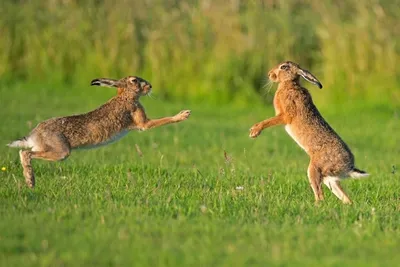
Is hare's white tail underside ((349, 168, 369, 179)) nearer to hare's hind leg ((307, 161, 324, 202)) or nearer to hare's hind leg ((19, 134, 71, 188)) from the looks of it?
hare's hind leg ((307, 161, 324, 202))

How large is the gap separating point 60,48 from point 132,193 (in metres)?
13.2

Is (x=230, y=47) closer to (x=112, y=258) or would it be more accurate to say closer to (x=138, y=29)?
(x=138, y=29)

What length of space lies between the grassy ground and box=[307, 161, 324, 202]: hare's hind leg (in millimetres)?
131

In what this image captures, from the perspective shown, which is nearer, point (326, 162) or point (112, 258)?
point (112, 258)

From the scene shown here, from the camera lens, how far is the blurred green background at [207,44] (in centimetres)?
1955

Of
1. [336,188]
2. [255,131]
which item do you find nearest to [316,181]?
[336,188]

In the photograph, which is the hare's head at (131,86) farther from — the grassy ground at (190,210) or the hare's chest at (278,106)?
the hare's chest at (278,106)

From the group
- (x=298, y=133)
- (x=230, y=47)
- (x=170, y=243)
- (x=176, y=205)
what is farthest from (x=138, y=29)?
(x=170, y=243)

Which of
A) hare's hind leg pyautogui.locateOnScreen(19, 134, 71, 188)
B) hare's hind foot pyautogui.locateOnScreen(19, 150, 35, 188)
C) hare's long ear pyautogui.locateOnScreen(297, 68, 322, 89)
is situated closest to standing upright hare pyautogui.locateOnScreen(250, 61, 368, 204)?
hare's long ear pyautogui.locateOnScreen(297, 68, 322, 89)

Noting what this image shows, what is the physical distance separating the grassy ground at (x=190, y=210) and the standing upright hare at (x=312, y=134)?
26 centimetres

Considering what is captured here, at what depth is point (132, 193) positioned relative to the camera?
923 centimetres

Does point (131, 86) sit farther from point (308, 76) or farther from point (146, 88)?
point (308, 76)

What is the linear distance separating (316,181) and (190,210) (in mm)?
1713

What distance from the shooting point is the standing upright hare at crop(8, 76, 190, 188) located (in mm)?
9797
